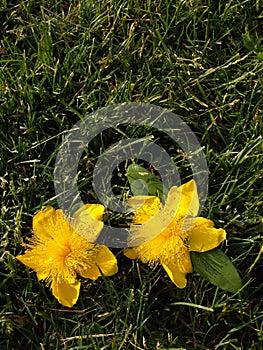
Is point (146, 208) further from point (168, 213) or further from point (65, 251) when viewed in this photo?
point (65, 251)

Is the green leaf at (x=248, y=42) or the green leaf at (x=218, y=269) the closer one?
the green leaf at (x=218, y=269)

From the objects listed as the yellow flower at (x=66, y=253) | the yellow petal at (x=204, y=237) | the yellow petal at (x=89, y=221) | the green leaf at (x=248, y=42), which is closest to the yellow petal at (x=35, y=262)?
the yellow flower at (x=66, y=253)

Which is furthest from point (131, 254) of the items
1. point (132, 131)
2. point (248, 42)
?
point (248, 42)

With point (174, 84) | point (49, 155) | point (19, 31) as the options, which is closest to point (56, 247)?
point (49, 155)

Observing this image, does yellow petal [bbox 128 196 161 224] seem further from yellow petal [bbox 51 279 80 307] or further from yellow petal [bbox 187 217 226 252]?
yellow petal [bbox 51 279 80 307]

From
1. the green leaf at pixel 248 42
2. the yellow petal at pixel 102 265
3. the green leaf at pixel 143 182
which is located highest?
the green leaf at pixel 248 42

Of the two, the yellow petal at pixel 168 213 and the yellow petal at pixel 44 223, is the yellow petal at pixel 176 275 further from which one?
the yellow petal at pixel 44 223
